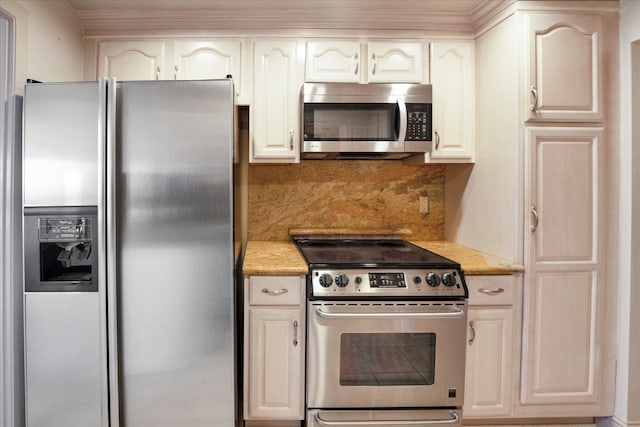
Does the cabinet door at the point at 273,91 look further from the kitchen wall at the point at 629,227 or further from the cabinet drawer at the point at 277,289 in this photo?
the kitchen wall at the point at 629,227

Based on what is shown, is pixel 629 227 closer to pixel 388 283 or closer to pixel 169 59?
pixel 388 283

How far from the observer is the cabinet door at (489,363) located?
2160 mm

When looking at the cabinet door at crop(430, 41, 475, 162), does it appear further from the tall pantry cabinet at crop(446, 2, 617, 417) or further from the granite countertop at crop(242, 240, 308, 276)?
the granite countertop at crop(242, 240, 308, 276)

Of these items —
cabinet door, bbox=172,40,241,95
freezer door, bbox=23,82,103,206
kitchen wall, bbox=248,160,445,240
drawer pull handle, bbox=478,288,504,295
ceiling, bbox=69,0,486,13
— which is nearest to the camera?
freezer door, bbox=23,82,103,206

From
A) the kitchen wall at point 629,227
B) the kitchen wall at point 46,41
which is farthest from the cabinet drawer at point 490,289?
the kitchen wall at point 46,41

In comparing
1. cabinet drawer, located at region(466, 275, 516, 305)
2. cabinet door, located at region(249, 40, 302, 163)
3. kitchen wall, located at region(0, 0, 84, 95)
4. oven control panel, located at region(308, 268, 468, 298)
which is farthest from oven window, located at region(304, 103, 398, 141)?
kitchen wall, located at region(0, 0, 84, 95)

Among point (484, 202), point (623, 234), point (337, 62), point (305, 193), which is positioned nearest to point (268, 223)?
point (305, 193)

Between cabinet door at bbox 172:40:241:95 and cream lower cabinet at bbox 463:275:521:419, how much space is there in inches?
71.1

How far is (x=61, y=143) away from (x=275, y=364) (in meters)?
1.45

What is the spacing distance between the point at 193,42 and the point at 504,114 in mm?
1844

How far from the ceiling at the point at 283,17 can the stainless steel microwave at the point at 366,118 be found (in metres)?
0.41

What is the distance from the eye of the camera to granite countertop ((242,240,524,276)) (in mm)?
2094

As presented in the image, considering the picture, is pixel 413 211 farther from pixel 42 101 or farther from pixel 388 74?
pixel 42 101

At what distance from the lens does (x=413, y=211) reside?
9.72 feet
